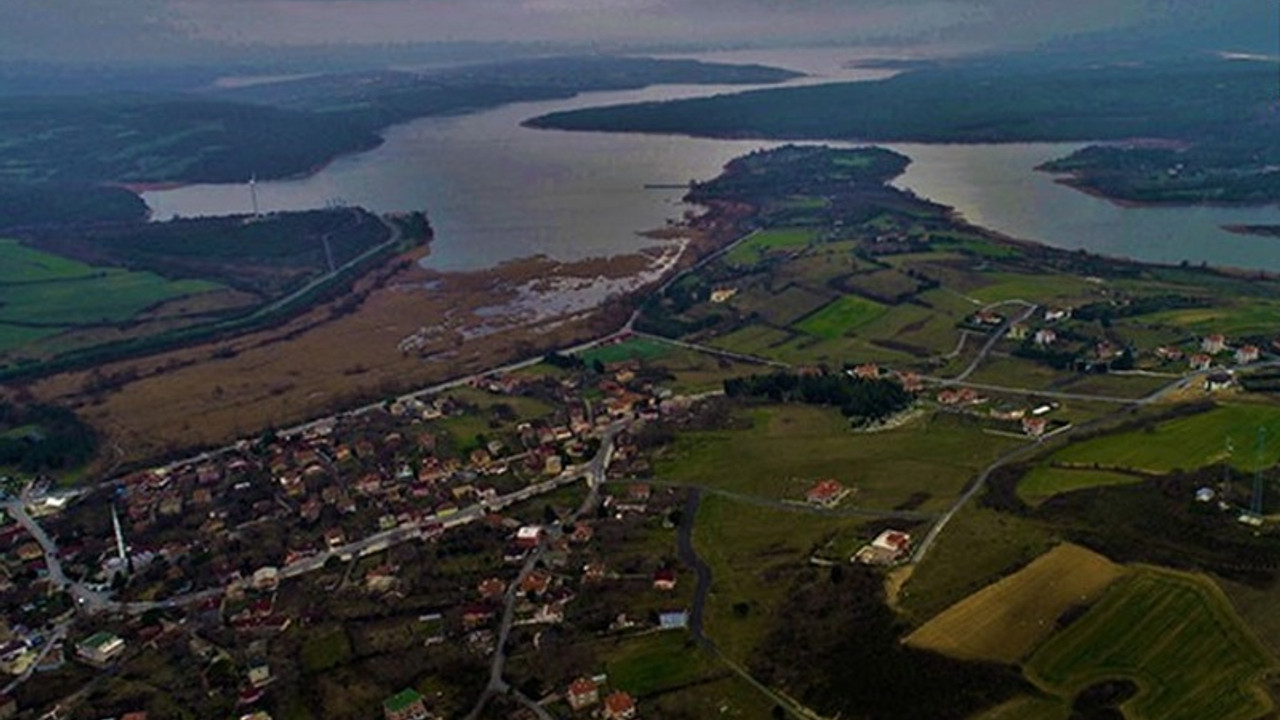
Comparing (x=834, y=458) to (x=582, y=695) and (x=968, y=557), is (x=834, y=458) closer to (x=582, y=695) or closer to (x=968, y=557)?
(x=968, y=557)

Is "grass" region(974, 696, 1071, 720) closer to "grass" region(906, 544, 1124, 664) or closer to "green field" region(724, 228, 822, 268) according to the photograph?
"grass" region(906, 544, 1124, 664)

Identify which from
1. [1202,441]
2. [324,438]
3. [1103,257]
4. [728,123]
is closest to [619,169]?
[728,123]

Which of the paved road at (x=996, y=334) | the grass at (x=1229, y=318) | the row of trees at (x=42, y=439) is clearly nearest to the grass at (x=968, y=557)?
the paved road at (x=996, y=334)

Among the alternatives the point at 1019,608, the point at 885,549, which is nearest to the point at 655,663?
the point at 885,549

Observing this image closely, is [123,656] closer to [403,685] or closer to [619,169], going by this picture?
[403,685]

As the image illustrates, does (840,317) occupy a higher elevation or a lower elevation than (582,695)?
lower

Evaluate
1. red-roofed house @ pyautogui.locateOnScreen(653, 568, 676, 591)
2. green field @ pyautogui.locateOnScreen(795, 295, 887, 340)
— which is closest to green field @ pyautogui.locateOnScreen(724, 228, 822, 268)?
green field @ pyautogui.locateOnScreen(795, 295, 887, 340)
